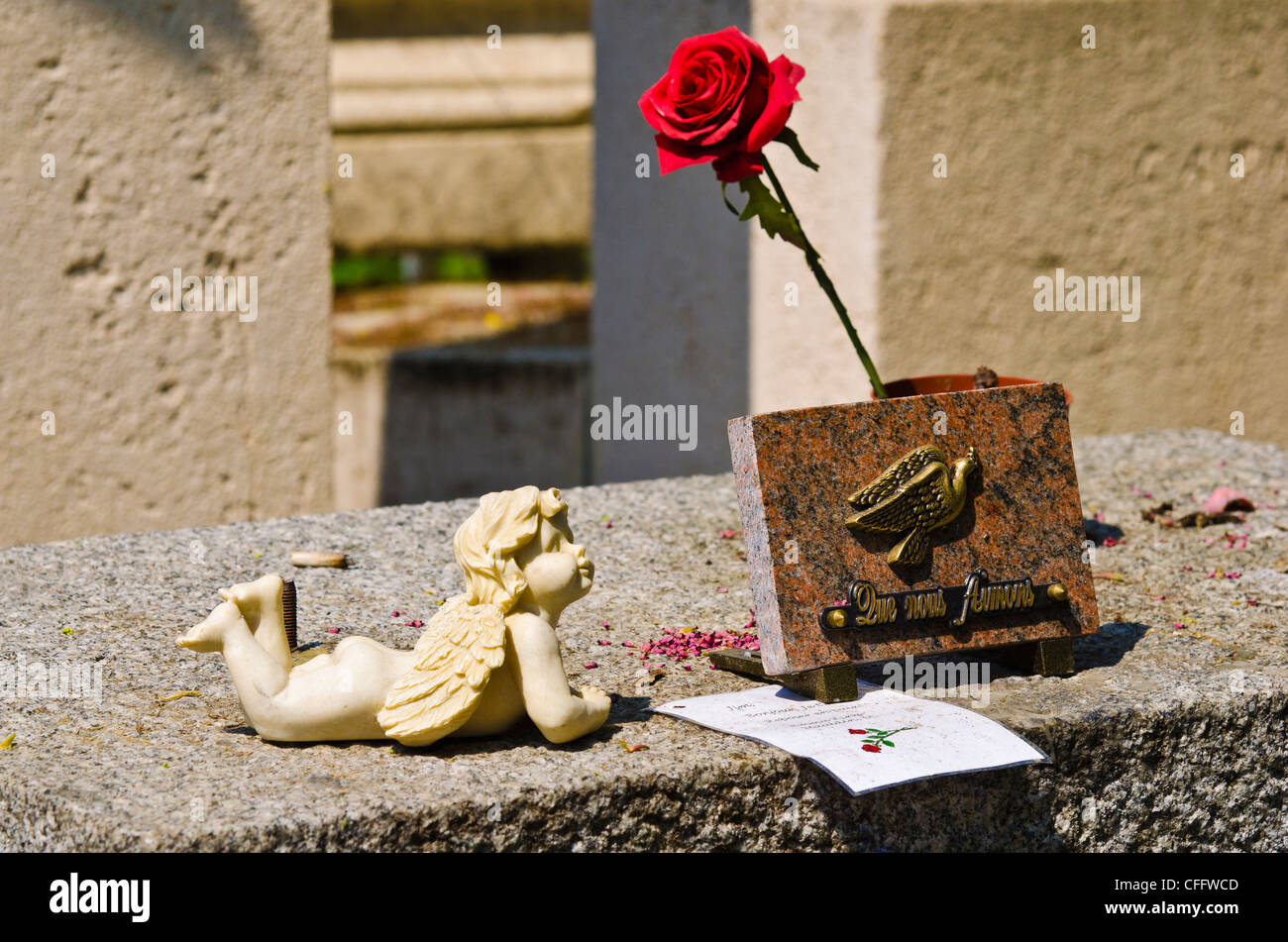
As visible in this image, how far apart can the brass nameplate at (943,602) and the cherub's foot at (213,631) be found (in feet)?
3.15

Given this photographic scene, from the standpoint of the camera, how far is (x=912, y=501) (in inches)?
99.3

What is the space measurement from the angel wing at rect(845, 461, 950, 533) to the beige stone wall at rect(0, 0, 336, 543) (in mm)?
2697

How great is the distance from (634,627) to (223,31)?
8.47 ft

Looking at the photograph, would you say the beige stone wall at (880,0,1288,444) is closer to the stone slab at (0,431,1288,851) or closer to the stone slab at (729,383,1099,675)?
the stone slab at (0,431,1288,851)

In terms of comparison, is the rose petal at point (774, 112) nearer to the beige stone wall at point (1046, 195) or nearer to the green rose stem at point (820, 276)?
the green rose stem at point (820, 276)

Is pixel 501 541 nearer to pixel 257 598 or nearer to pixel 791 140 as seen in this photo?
pixel 257 598

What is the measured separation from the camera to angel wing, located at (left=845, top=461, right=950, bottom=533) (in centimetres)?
250

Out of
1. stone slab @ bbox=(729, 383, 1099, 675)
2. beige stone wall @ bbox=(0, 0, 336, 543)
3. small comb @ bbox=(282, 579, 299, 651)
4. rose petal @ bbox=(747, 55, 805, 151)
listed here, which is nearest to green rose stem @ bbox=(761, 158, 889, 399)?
rose petal @ bbox=(747, 55, 805, 151)

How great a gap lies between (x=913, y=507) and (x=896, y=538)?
6 centimetres

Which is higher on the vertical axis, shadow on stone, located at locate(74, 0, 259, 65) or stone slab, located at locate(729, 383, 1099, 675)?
shadow on stone, located at locate(74, 0, 259, 65)

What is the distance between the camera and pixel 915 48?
15.6 ft

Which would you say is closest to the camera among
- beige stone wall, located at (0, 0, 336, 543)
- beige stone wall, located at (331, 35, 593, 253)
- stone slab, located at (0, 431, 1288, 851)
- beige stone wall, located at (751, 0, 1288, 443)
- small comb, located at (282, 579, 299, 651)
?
stone slab, located at (0, 431, 1288, 851)

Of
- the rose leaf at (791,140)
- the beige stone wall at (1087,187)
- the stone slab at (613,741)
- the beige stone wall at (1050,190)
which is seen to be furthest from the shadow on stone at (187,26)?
the rose leaf at (791,140)

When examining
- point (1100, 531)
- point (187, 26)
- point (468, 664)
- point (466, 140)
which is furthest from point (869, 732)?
point (466, 140)
